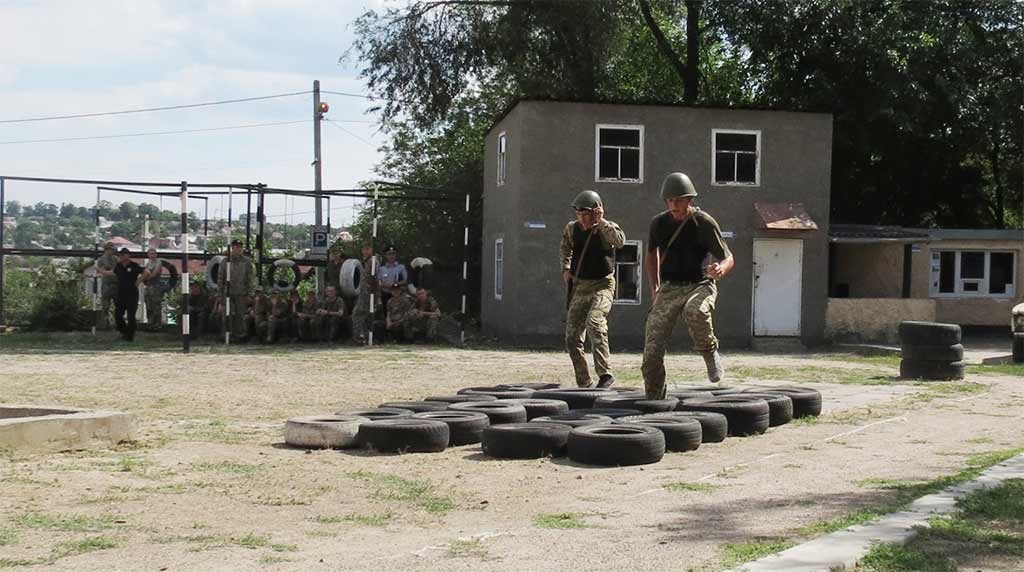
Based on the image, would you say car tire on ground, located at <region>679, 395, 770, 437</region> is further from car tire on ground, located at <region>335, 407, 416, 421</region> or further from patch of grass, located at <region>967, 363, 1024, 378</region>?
patch of grass, located at <region>967, 363, 1024, 378</region>

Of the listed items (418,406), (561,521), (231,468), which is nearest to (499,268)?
(418,406)

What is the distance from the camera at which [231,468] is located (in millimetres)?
8102

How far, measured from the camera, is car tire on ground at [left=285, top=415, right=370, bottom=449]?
30.5 ft

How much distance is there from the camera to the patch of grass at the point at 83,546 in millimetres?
5538

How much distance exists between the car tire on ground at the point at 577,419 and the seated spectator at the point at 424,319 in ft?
48.8

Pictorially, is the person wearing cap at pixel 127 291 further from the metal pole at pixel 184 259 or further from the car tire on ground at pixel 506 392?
the car tire on ground at pixel 506 392

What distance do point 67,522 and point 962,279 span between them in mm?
29697

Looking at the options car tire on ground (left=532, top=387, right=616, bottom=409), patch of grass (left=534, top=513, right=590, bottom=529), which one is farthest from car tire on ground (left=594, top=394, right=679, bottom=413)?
patch of grass (left=534, top=513, right=590, bottom=529)

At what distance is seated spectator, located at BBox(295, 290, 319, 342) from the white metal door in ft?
31.6

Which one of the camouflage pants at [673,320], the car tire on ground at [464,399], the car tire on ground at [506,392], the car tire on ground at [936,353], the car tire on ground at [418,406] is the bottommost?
the car tire on ground at [418,406]

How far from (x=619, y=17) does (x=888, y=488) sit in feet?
85.1

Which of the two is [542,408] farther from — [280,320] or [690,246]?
[280,320]

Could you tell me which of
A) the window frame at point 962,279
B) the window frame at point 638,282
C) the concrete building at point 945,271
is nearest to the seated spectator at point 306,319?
the window frame at point 638,282

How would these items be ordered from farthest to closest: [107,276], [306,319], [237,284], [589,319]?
[306,319] → [107,276] → [237,284] → [589,319]
